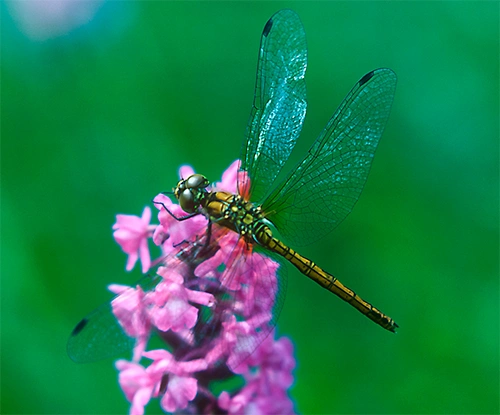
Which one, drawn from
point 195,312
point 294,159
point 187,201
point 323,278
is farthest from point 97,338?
point 294,159

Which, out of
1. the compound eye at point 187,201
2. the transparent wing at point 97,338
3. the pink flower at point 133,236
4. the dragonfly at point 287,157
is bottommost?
the transparent wing at point 97,338

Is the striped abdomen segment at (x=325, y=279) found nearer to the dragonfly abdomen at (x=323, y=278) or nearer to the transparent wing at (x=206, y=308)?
the dragonfly abdomen at (x=323, y=278)

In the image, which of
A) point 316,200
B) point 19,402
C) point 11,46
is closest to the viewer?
point 316,200

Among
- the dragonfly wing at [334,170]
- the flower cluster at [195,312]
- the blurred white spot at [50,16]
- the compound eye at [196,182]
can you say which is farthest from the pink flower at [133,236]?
the blurred white spot at [50,16]

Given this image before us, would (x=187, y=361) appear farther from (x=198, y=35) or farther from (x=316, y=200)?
(x=198, y=35)

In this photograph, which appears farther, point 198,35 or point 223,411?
point 198,35

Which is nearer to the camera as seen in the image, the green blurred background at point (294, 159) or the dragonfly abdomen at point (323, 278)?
the dragonfly abdomen at point (323, 278)

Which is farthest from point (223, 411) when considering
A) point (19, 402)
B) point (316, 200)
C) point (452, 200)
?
point (452, 200)
